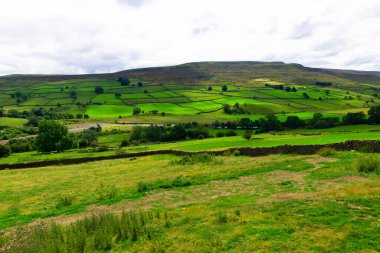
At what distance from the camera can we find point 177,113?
13950 cm

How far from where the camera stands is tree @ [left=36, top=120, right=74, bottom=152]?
241 ft

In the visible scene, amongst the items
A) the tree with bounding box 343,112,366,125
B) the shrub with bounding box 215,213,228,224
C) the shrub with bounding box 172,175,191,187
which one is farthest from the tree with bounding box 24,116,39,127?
the shrub with bounding box 215,213,228,224

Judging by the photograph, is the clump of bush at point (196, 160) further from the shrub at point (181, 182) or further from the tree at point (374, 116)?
the tree at point (374, 116)

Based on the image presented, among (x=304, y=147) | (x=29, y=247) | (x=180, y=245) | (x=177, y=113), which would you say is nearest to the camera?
(x=180, y=245)

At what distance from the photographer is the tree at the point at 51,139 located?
73375 millimetres

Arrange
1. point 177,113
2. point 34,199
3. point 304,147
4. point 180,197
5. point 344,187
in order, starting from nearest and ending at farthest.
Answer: point 344,187, point 180,197, point 34,199, point 304,147, point 177,113

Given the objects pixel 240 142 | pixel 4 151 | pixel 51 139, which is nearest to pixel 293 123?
pixel 240 142

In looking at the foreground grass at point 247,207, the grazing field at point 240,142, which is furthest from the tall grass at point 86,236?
the grazing field at point 240,142

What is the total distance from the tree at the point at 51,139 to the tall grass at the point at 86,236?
6293cm

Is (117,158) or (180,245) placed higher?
(180,245)

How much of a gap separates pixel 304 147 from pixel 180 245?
24.9 m

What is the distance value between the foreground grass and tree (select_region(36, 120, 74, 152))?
47.1 m

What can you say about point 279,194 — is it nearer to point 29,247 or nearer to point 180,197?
point 180,197

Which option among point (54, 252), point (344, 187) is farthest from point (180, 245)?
point (344, 187)
